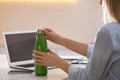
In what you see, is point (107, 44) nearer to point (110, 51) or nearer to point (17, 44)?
point (110, 51)

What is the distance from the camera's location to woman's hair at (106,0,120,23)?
1166mm

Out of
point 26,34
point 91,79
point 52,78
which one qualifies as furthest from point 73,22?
point 91,79

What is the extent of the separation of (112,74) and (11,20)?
183 cm

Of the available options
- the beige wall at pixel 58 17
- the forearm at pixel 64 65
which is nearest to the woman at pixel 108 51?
the forearm at pixel 64 65

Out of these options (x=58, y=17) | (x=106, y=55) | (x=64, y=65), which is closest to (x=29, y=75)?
(x=64, y=65)

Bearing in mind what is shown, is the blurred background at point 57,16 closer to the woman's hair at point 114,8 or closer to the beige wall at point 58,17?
the beige wall at point 58,17

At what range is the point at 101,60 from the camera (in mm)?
1177

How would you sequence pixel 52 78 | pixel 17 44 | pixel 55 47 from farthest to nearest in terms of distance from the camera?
pixel 55 47 < pixel 17 44 < pixel 52 78

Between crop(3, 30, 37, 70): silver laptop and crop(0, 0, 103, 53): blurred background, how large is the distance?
1062mm

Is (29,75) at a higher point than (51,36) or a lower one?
lower

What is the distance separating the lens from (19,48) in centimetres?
171

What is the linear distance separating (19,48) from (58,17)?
115 cm

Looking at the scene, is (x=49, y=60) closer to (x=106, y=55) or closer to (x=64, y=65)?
(x=64, y=65)

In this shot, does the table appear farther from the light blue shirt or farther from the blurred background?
the blurred background
